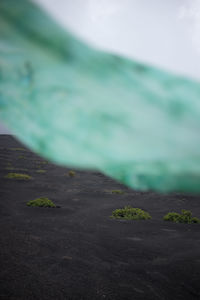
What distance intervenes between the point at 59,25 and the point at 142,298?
506 cm

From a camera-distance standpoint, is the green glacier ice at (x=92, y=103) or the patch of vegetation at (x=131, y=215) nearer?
the green glacier ice at (x=92, y=103)

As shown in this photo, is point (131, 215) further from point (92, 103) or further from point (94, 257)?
point (92, 103)

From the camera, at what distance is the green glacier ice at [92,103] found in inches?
52.8

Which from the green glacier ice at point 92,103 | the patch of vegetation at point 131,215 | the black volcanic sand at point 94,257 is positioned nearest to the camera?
the green glacier ice at point 92,103

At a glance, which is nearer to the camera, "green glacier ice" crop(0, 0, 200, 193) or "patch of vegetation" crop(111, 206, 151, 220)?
"green glacier ice" crop(0, 0, 200, 193)

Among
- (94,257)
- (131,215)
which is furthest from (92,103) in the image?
(131,215)

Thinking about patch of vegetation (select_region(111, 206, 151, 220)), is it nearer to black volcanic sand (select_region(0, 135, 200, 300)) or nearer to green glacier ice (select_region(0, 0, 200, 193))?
black volcanic sand (select_region(0, 135, 200, 300))

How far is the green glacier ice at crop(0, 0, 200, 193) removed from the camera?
4.40 feet

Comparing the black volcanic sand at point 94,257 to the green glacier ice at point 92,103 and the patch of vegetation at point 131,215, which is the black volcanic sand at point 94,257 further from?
the green glacier ice at point 92,103

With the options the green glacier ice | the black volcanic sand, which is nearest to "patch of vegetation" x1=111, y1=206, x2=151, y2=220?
the black volcanic sand

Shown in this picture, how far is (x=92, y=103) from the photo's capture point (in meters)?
1.40

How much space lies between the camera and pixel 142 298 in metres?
4.79

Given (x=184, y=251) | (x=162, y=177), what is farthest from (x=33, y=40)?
(x=184, y=251)

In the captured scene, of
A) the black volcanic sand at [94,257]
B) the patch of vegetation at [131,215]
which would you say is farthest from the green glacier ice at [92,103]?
the patch of vegetation at [131,215]
